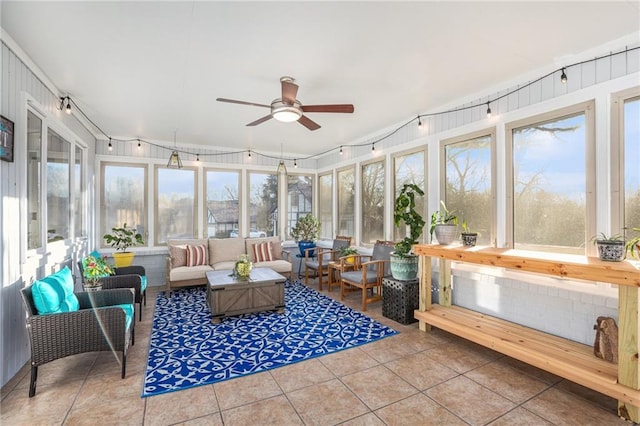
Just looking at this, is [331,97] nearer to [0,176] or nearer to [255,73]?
[255,73]

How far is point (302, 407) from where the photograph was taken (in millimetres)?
2246

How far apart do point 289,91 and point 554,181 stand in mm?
2873

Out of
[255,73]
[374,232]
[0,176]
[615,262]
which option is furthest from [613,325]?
[0,176]

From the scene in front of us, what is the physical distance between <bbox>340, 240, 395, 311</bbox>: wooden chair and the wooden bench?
923 millimetres

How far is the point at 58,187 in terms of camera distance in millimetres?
3830

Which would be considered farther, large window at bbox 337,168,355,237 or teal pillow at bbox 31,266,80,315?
large window at bbox 337,168,355,237

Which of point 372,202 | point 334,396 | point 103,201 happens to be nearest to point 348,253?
point 372,202

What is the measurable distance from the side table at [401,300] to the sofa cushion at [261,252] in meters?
2.68

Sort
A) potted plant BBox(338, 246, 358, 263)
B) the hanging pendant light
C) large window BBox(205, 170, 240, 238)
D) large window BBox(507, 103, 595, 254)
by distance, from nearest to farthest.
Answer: large window BBox(507, 103, 595, 254), the hanging pendant light, potted plant BBox(338, 246, 358, 263), large window BBox(205, 170, 240, 238)

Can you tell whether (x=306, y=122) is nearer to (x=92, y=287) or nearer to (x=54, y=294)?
(x=54, y=294)

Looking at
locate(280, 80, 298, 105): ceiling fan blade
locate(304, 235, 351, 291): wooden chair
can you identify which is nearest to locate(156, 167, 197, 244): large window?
locate(304, 235, 351, 291): wooden chair

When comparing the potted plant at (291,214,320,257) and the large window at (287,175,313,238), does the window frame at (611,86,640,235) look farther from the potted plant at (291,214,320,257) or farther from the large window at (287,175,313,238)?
the large window at (287,175,313,238)

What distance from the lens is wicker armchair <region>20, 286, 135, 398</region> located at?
93.7 inches

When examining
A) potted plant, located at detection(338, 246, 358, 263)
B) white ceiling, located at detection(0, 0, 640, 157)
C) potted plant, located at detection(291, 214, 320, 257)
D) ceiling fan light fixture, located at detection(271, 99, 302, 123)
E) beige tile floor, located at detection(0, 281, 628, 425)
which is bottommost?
beige tile floor, located at detection(0, 281, 628, 425)
